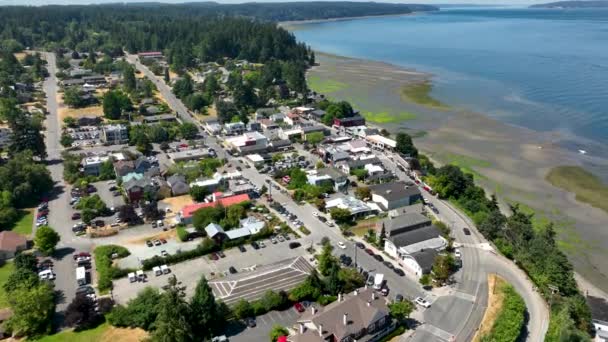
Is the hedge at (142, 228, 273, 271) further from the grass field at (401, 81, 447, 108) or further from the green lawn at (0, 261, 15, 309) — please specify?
the grass field at (401, 81, 447, 108)

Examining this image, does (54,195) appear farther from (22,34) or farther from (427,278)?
(22,34)

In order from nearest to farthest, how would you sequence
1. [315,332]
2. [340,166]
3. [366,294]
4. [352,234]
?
[315,332] < [366,294] < [352,234] < [340,166]

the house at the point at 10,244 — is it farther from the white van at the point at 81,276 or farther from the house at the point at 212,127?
the house at the point at 212,127

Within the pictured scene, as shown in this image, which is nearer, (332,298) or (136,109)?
(332,298)

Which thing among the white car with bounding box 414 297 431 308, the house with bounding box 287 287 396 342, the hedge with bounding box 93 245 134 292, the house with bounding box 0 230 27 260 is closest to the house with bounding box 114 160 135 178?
the house with bounding box 0 230 27 260

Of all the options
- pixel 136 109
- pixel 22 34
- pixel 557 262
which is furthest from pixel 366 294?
pixel 22 34

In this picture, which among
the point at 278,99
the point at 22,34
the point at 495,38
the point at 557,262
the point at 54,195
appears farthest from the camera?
the point at 495,38

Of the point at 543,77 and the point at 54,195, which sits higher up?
the point at 543,77

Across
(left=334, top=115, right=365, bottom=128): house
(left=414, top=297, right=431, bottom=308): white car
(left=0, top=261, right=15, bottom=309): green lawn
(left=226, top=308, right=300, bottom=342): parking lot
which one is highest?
(left=334, top=115, right=365, bottom=128): house
